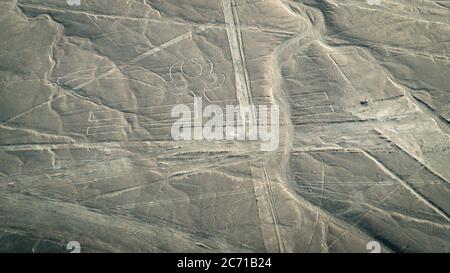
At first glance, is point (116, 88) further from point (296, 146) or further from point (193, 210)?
point (296, 146)

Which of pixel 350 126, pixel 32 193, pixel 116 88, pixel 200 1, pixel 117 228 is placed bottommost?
pixel 117 228

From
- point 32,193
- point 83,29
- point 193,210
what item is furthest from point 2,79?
point 193,210

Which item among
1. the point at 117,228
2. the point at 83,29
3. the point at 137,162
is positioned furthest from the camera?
the point at 83,29

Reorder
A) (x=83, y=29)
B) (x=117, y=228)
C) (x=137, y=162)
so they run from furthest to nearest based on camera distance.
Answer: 1. (x=83, y=29)
2. (x=137, y=162)
3. (x=117, y=228)

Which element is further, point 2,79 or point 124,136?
point 2,79

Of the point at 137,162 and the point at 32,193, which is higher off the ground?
the point at 137,162

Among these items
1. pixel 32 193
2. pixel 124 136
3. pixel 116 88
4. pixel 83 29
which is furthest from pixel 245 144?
pixel 83 29

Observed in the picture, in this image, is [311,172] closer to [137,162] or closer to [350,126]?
[350,126]
